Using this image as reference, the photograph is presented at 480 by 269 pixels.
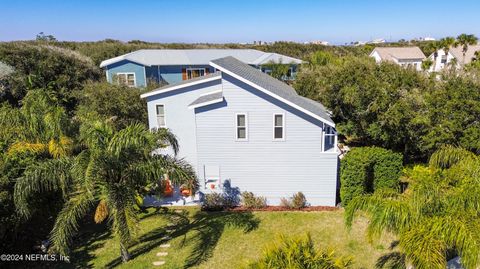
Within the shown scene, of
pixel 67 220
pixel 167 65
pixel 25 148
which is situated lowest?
pixel 67 220

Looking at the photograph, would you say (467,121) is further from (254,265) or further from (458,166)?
(254,265)

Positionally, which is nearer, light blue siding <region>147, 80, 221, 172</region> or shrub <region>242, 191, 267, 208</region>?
shrub <region>242, 191, 267, 208</region>

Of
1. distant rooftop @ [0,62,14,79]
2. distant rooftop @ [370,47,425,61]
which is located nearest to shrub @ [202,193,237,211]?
distant rooftop @ [0,62,14,79]

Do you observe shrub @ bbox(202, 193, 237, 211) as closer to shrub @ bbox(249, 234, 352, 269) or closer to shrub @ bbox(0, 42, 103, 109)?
shrub @ bbox(249, 234, 352, 269)

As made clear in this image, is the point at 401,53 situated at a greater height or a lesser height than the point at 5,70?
greater

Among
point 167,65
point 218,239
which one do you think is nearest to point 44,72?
point 167,65

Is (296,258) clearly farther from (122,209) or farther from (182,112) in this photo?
(182,112)

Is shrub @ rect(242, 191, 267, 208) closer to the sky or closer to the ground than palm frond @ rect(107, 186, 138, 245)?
closer to the ground

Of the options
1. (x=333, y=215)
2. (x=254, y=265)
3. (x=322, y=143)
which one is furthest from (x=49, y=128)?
(x=333, y=215)
